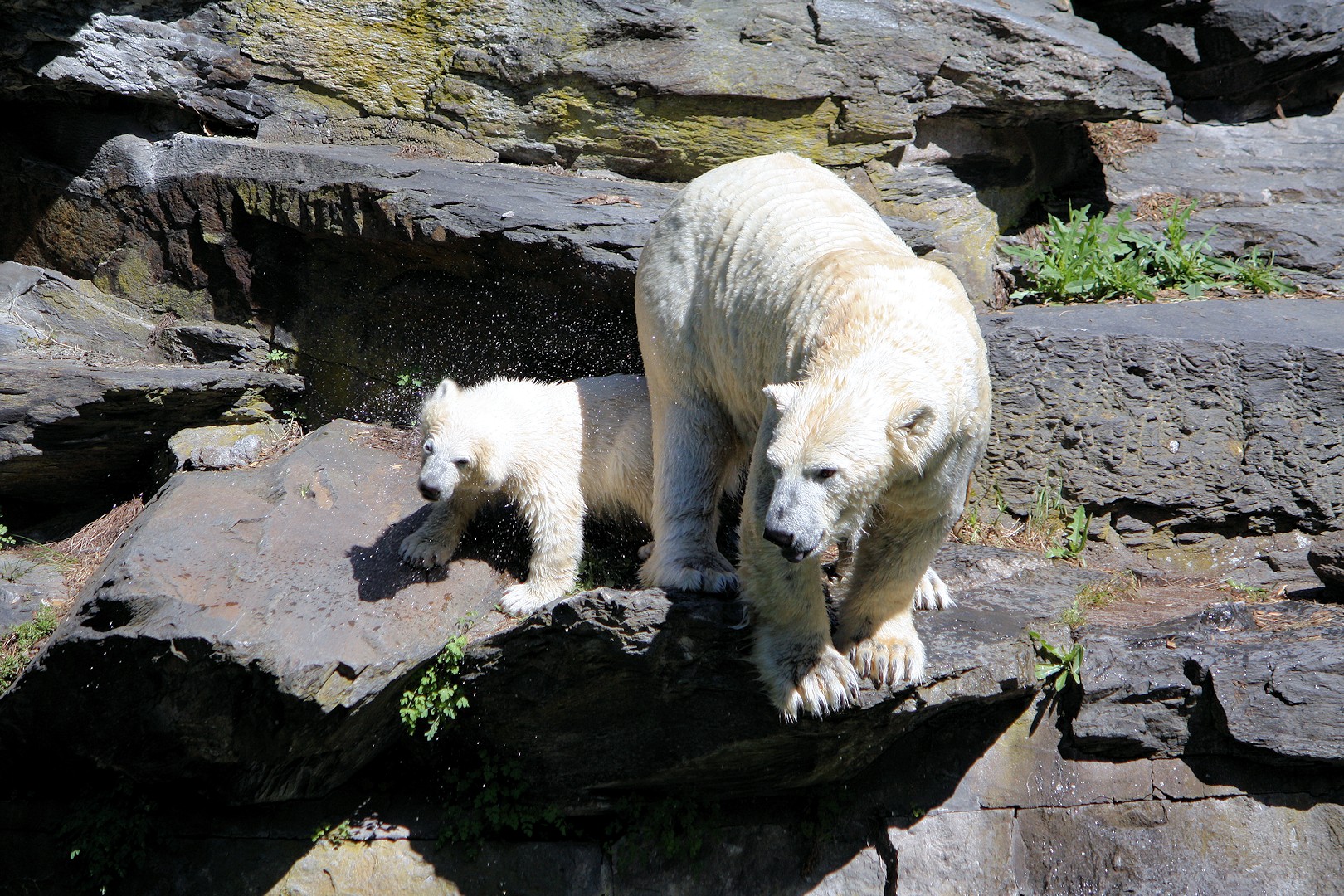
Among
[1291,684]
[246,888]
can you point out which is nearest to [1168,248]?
[1291,684]

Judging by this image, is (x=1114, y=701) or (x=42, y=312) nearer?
(x=1114, y=701)

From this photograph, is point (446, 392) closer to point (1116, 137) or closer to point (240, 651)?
point (240, 651)

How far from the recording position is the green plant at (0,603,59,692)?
15.8 feet

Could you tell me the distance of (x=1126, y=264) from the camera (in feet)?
23.1

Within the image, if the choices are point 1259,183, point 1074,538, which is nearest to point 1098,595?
point 1074,538

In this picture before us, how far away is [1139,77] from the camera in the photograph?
7375mm

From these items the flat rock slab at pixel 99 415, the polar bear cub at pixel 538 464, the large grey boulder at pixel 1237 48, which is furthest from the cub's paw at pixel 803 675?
the large grey boulder at pixel 1237 48

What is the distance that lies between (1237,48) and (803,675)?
7697 millimetres

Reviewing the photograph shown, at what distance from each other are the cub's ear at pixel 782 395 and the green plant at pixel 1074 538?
2948 millimetres

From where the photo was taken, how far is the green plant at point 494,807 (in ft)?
15.2

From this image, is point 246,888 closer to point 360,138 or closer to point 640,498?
point 640,498

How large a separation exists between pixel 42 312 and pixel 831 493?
564cm

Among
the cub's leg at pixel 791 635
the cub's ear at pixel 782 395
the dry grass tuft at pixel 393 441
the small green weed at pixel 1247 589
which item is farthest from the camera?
the dry grass tuft at pixel 393 441

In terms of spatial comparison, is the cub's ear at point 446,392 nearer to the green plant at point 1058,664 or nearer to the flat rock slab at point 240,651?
the flat rock slab at point 240,651
